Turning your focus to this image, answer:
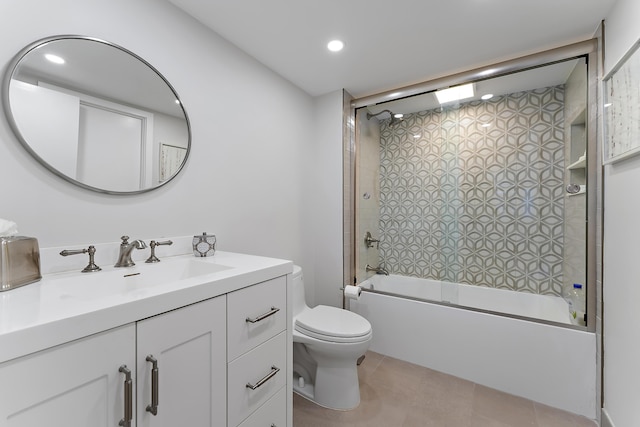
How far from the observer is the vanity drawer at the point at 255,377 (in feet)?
3.09

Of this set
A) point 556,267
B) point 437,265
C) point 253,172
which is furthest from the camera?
point 437,265

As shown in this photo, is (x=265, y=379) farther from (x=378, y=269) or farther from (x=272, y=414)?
(x=378, y=269)

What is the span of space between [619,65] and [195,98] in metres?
2.15

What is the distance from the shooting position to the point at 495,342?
1.81 metres

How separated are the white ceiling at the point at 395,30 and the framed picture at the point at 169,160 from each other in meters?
0.77

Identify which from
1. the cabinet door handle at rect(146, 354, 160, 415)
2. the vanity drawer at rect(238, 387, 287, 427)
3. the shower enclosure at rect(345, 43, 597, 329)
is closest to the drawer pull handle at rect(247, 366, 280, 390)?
the vanity drawer at rect(238, 387, 287, 427)

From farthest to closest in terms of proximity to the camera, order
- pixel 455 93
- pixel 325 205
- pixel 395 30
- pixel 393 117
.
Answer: pixel 393 117, pixel 325 205, pixel 455 93, pixel 395 30

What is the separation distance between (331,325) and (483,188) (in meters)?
1.99

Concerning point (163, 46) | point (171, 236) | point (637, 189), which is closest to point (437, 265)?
point (637, 189)

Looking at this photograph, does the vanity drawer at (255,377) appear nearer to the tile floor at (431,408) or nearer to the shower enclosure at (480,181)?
the tile floor at (431,408)

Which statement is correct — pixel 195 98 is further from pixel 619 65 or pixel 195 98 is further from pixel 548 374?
pixel 548 374

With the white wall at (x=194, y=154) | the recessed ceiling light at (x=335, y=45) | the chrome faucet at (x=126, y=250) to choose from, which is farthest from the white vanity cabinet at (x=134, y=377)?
the recessed ceiling light at (x=335, y=45)

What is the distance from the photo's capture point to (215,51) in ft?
5.28

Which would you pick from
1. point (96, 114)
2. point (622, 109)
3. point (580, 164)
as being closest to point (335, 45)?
point (96, 114)
